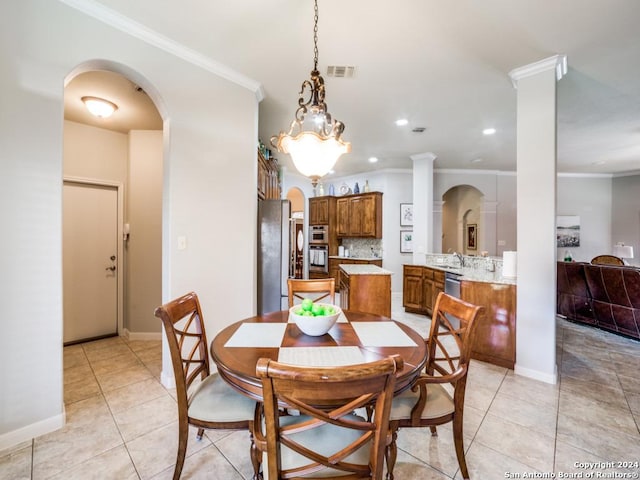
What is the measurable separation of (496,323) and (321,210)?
5.03 metres

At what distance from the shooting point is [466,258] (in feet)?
15.7

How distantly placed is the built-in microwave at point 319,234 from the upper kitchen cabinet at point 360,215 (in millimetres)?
386

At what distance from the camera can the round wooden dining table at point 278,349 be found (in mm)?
1142

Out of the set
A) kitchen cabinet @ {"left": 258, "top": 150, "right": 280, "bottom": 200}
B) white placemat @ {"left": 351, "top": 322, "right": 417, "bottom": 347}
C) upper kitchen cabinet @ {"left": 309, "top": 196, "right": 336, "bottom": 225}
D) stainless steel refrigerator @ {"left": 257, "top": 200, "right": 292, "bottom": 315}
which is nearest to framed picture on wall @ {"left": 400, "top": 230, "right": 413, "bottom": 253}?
upper kitchen cabinet @ {"left": 309, "top": 196, "right": 336, "bottom": 225}

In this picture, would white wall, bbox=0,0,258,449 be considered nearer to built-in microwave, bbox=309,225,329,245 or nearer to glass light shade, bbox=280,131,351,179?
glass light shade, bbox=280,131,351,179

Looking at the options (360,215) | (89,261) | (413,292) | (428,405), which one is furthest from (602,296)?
(89,261)

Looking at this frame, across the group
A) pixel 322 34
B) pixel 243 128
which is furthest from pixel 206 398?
pixel 322 34

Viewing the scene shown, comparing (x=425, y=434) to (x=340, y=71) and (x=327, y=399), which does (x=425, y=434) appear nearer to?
(x=327, y=399)

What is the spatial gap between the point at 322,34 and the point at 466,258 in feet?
13.3

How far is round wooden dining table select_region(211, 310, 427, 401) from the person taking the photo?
1142mm

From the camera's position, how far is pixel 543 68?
103 inches

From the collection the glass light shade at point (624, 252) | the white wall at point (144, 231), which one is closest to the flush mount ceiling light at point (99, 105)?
the white wall at point (144, 231)

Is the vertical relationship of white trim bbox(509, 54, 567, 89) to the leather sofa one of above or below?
above

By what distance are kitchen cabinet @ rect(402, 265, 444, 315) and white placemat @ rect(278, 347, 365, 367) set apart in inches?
134
